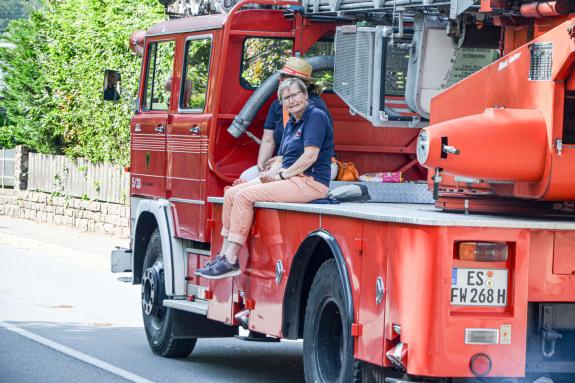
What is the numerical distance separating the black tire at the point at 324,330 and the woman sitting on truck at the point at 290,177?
1134 millimetres

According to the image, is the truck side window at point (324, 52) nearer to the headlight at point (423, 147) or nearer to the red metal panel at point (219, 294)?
the red metal panel at point (219, 294)

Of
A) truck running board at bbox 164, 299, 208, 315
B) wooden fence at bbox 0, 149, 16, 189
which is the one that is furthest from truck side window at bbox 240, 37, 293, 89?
wooden fence at bbox 0, 149, 16, 189

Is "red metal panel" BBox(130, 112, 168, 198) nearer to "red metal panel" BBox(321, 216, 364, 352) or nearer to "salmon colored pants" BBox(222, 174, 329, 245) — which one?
"salmon colored pants" BBox(222, 174, 329, 245)

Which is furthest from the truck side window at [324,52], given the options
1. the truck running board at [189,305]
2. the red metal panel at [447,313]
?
the red metal panel at [447,313]

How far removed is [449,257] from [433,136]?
74 centimetres

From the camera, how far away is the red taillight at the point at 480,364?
22.6 feet

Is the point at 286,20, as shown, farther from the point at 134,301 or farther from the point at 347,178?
the point at 134,301

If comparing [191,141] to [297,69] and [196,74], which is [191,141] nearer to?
[196,74]

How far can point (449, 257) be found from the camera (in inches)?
270

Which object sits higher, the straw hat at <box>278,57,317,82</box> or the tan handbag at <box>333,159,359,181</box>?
the straw hat at <box>278,57,317,82</box>

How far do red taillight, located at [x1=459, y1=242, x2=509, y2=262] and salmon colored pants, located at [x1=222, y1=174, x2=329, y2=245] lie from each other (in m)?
2.59

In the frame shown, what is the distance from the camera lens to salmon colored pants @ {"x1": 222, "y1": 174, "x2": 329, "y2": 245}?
9.36m

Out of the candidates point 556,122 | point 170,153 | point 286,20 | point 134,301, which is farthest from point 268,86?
point 134,301

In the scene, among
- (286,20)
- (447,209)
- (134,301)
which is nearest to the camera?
(447,209)
